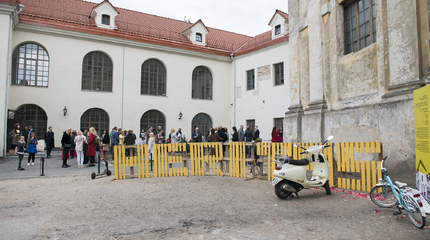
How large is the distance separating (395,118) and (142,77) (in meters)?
17.5

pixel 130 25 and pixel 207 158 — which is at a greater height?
pixel 130 25

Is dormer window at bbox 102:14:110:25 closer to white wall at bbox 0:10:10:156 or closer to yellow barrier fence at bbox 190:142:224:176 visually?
white wall at bbox 0:10:10:156

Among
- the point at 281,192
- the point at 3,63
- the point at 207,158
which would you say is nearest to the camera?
the point at 281,192

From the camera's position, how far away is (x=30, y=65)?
17.9 metres

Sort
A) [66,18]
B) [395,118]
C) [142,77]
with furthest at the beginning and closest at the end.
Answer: [142,77] → [66,18] → [395,118]

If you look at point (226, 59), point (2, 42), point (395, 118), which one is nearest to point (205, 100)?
point (226, 59)

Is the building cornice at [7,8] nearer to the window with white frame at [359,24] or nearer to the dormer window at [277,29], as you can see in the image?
the window with white frame at [359,24]

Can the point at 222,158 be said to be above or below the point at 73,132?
below

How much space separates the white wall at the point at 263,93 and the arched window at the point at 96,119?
10055mm

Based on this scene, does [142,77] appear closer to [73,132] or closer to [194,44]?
[194,44]

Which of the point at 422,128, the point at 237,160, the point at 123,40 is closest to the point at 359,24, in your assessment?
the point at 237,160

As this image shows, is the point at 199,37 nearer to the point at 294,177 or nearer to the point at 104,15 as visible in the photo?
the point at 104,15

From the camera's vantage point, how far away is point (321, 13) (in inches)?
409

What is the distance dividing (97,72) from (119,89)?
180 centimetres
